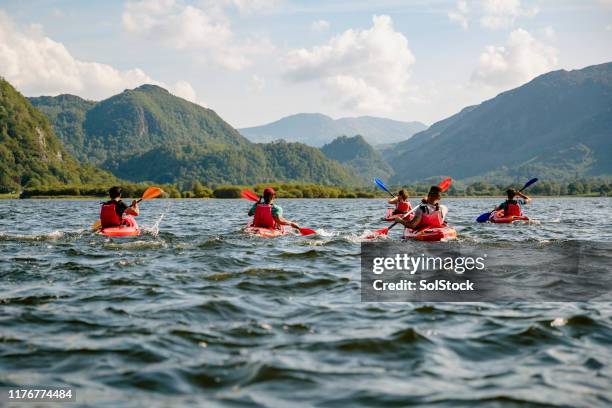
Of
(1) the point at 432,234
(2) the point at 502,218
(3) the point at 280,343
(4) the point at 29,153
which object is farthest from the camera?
(4) the point at 29,153

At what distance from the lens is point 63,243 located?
19.4 meters

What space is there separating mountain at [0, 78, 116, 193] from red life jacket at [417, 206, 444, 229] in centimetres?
15390

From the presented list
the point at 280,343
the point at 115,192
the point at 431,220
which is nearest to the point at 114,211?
the point at 115,192

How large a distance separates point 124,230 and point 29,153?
17445 cm

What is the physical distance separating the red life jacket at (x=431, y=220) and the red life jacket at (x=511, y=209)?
1023 cm

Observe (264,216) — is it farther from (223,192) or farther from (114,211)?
(223,192)

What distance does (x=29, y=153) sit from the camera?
17888cm

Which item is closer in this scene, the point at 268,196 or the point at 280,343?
the point at 280,343

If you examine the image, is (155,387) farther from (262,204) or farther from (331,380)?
(262,204)

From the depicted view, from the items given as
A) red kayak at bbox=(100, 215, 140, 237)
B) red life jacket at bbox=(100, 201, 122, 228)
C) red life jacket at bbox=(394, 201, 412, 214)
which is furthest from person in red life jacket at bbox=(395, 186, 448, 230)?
red life jacket at bbox=(100, 201, 122, 228)

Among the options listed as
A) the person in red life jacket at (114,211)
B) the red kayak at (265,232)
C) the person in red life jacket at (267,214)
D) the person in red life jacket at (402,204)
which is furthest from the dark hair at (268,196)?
the person in red life jacket at (402,204)

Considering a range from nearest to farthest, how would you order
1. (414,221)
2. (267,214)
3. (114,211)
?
(414,221) < (114,211) < (267,214)

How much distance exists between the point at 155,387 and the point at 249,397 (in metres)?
1.00

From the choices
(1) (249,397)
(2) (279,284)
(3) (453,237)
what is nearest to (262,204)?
(3) (453,237)
